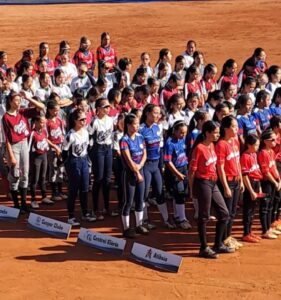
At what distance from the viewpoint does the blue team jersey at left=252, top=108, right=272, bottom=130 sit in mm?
11742

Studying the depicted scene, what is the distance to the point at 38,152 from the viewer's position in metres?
11.7

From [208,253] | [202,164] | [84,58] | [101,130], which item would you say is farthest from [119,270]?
[84,58]

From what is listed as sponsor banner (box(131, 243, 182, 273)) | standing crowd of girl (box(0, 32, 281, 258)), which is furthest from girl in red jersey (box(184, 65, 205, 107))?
sponsor banner (box(131, 243, 182, 273))

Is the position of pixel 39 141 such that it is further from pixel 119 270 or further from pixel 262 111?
pixel 262 111

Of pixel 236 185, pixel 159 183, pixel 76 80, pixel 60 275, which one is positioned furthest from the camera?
pixel 76 80

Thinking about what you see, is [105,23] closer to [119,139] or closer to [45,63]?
[45,63]

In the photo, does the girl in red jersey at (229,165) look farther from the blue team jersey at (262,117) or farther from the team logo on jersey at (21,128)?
the team logo on jersey at (21,128)

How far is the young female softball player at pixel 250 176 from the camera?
10133 mm

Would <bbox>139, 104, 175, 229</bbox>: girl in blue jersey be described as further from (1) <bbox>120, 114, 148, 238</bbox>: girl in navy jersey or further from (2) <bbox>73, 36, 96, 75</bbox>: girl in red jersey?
(2) <bbox>73, 36, 96, 75</bbox>: girl in red jersey

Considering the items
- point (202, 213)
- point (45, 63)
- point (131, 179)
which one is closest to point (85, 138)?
point (131, 179)

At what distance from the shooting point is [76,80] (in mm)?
14148

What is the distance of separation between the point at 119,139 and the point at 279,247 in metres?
3.02

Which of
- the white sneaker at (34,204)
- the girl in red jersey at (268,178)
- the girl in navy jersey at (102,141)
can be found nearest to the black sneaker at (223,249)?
the girl in red jersey at (268,178)

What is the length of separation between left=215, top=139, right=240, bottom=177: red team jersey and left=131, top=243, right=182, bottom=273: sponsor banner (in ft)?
4.82
